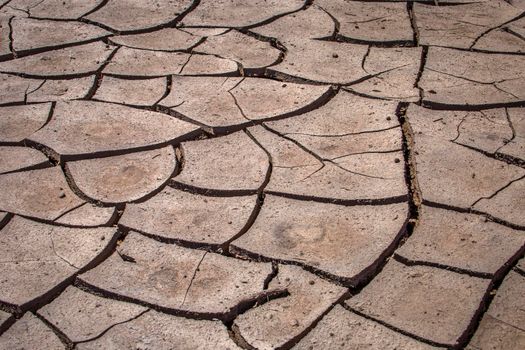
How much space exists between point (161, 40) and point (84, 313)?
1892mm

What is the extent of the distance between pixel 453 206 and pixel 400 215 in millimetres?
200

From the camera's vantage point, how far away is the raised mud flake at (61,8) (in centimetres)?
448

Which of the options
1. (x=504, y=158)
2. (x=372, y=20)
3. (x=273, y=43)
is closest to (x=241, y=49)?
(x=273, y=43)

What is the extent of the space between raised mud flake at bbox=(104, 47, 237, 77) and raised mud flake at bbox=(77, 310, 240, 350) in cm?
157

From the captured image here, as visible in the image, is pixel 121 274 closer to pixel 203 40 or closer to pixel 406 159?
pixel 406 159

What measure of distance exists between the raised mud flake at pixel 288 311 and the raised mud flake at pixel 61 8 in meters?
2.33

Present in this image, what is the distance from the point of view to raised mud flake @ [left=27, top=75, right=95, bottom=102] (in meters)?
3.74

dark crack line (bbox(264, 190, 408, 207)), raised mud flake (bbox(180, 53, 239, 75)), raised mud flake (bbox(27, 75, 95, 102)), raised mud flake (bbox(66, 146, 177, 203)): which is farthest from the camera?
raised mud flake (bbox(180, 53, 239, 75))

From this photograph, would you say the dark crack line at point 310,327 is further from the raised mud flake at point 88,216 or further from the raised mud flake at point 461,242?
the raised mud flake at point 88,216

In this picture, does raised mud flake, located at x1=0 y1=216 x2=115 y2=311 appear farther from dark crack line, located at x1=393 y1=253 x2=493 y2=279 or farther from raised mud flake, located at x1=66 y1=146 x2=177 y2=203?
dark crack line, located at x1=393 y1=253 x2=493 y2=279

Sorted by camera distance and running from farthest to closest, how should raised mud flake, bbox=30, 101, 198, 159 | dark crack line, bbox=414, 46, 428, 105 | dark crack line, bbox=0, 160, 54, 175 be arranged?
dark crack line, bbox=414, 46, 428, 105
raised mud flake, bbox=30, 101, 198, 159
dark crack line, bbox=0, 160, 54, 175

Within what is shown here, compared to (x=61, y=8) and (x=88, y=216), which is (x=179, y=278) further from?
(x=61, y=8)

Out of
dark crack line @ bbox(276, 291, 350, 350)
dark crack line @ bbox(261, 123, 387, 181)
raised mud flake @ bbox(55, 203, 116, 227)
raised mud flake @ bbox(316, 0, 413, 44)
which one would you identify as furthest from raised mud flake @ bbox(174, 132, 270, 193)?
raised mud flake @ bbox(316, 0, 413, 44)

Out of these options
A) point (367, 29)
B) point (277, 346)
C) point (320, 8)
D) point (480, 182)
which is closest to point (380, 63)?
point (367, 29)
